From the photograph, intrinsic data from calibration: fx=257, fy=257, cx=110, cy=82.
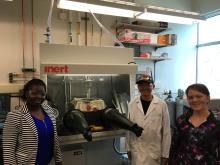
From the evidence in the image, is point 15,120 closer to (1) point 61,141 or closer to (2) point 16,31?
(1) point 61,141

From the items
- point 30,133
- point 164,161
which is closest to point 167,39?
point 164,161

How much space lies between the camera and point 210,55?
4879 mm

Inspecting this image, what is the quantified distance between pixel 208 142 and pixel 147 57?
2730 millimetres

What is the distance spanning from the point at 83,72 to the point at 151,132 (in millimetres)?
853

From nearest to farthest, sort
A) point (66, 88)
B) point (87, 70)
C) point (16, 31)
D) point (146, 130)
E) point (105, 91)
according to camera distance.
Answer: point (146, 130)
point (87, 70)
point (66, 88)
point (105, 91)
point (16, 31)

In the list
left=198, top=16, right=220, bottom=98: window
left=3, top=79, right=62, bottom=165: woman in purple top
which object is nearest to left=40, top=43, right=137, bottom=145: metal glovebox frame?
left=3, top=79, right=62, bottom=165: woman in purple top

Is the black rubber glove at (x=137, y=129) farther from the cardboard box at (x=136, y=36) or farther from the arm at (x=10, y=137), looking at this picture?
the cardboard box at (x=136, y=36)

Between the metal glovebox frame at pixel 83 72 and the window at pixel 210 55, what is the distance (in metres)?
→ 2.42

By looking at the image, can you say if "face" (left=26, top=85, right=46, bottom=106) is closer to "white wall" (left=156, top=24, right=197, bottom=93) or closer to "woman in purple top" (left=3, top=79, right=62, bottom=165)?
"woman in purple top" (left=3, top=79, right=62, bottom=165)

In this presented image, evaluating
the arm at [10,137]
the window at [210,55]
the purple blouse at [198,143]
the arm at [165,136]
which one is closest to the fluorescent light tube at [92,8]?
the arm at [165,136]

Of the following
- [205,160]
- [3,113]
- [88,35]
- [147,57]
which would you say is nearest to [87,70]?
[3,113]

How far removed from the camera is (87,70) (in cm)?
251

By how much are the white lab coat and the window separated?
9.41ft

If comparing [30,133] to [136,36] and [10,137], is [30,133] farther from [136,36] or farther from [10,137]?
[136,36]
